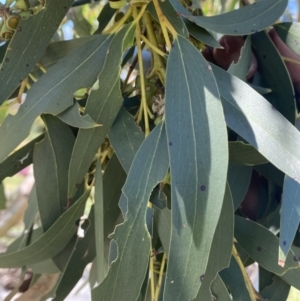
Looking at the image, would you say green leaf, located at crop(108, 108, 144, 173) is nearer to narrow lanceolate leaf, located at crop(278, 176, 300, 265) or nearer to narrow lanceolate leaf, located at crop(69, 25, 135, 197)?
narrow lanceolate leaf, located at crop(69, 25, 135, 197)

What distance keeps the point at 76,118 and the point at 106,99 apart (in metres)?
0.04

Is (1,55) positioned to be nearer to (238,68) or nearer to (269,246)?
(238,68)

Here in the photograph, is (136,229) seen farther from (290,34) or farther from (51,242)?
(290,34)

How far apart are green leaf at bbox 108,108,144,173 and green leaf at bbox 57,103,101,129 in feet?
0.12

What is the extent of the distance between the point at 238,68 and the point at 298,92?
0.14 metres

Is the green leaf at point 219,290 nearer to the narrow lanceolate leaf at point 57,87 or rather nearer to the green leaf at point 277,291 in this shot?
the green leaf at point 277,291

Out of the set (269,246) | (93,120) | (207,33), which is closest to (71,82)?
(93,120)

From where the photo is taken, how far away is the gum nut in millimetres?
681

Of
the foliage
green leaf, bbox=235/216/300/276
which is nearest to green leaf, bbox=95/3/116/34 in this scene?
the foliage

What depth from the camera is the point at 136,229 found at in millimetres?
485

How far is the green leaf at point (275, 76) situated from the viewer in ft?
2.08

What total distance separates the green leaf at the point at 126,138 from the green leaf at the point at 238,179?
133 mm

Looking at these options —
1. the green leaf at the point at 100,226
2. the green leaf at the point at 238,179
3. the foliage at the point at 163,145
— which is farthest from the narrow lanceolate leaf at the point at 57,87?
the green leaf at the point at 238,179

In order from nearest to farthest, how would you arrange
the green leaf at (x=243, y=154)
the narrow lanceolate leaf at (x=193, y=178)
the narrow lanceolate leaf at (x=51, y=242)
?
the narrow lanceolate leaf at (x=193, y=178) < the green leaf at (x=243, y=154) < the narrow lanceolate leaf at (x=51, y=242)
